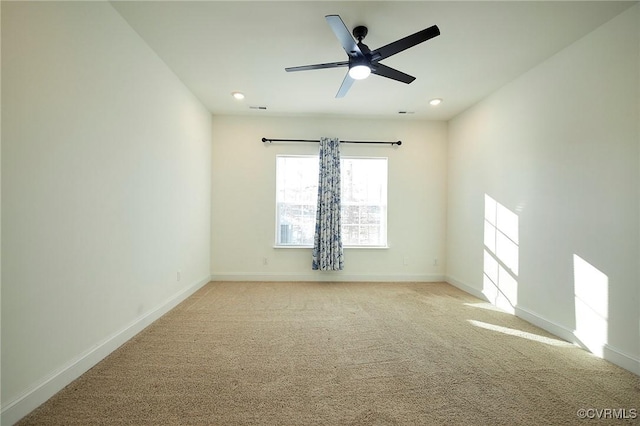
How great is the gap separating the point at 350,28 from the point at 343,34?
503 mm

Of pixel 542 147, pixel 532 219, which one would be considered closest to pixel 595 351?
pixel 532 219

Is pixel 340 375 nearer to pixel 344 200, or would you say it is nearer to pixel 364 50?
pixel 364 50

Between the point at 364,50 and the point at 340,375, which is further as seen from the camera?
the point at 364,50

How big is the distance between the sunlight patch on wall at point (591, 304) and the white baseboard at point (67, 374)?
12.5 ft

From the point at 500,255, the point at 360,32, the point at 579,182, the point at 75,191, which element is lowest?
the point at 500,255

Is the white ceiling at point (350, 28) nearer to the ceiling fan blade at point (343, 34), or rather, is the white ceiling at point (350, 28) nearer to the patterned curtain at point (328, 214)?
the ceiling fan blade at point (343, 34)

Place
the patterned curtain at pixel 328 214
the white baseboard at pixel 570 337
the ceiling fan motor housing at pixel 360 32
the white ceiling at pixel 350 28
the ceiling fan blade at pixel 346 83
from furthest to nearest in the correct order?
the patterned curtain at pixel 328 214, the ceiling fan blade at pixel 346 83, the ceiling fan motor housing at pixel 360 32, the white ceiling at pixel 350 28, the white baseboard at pixel 570 337

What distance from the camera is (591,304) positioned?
2.12m

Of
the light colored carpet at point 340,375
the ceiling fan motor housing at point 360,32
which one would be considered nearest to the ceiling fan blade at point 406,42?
the ceiling fan motor housing at point 360,32

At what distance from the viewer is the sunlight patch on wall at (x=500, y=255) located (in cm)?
293

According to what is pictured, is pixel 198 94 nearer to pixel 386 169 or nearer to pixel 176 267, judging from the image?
pixel 176 267

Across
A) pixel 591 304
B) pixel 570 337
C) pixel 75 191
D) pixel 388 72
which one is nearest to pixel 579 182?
pixel 591 304

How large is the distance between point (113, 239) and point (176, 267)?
1149 millimetres

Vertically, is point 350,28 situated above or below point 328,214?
above
